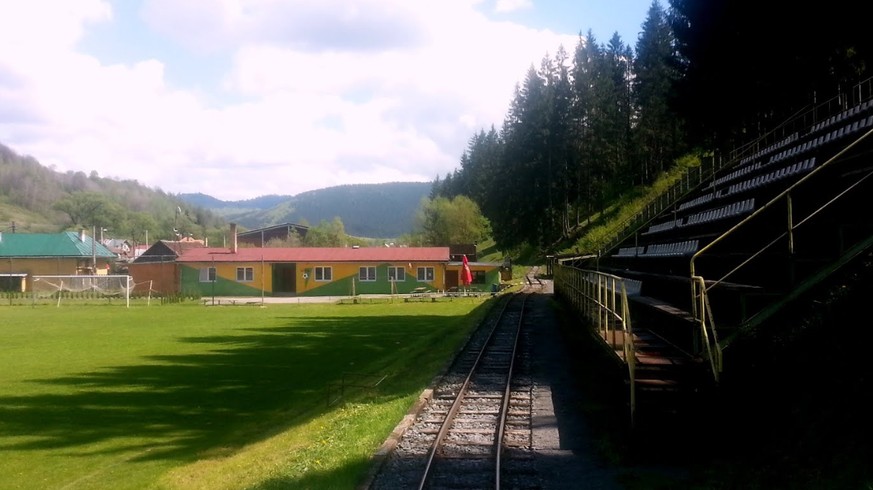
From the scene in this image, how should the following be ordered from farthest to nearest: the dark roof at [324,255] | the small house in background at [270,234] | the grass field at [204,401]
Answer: the small house in background at [270,234], the dark roof at [324,255], the grass field at [204,401]

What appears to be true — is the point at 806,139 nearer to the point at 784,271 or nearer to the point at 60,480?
the point at 784,271

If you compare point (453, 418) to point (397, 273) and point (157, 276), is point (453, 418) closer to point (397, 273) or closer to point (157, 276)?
point (397, 273)

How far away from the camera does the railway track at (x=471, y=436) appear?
8.77 meters

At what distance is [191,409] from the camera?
55.4 ft

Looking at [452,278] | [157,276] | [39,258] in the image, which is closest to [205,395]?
[452,278]

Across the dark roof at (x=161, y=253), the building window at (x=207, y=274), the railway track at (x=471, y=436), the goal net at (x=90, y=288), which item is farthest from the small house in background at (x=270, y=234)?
the railway track at (x=471, y=436)

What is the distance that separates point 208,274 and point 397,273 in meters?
15.8

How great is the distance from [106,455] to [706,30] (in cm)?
2203

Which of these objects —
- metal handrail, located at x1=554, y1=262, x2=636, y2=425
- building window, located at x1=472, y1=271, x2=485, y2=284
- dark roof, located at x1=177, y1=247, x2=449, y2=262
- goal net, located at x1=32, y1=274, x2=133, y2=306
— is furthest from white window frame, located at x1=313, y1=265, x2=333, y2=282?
metal handrail, located at x1=554, y1=262, x2=636, y2=425

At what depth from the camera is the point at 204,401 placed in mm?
17781

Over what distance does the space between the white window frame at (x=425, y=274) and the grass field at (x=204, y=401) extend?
24274 mm

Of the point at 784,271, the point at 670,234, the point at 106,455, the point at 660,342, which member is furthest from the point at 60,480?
the point at 670,234

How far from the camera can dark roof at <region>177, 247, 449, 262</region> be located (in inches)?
2387

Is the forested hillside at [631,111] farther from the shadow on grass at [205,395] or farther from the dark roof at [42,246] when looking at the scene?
the dark roof at [42,246]
